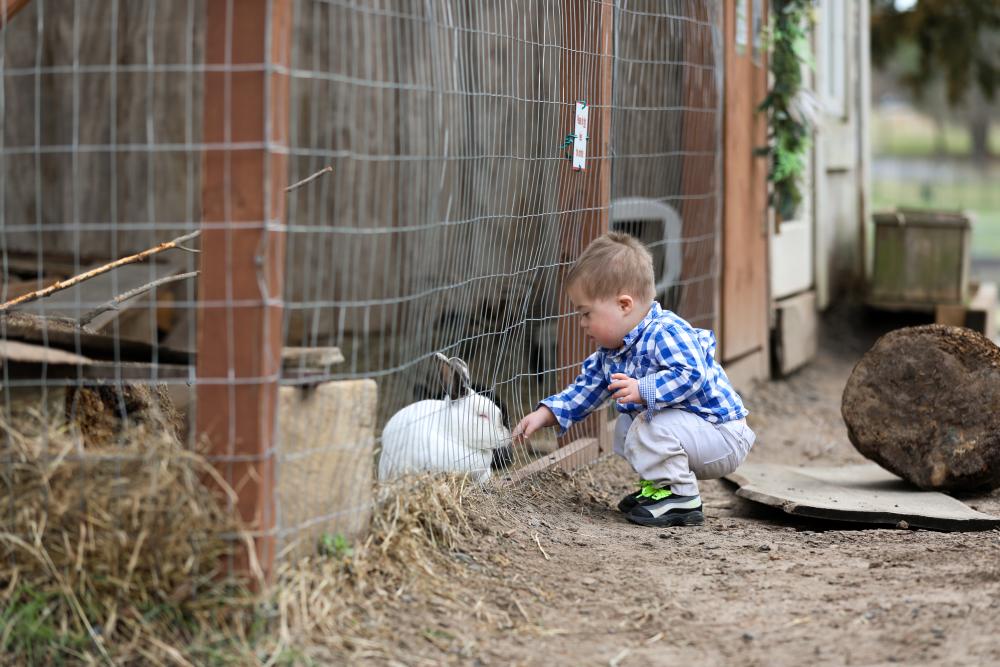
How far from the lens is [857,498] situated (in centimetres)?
450

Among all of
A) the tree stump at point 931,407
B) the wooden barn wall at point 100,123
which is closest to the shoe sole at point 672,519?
the tree stump at point 931,407

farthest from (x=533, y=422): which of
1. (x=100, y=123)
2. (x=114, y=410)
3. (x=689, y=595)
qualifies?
(x=100, y=123)

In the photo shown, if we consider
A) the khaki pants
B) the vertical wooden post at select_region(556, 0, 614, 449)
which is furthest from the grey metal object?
the khaki pants

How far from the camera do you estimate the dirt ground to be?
111 inches

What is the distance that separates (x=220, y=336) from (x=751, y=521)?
2380 millimetres

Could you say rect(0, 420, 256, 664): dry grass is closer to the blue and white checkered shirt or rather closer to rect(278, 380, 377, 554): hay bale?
rect(278, 380, 377, 554): hay bale

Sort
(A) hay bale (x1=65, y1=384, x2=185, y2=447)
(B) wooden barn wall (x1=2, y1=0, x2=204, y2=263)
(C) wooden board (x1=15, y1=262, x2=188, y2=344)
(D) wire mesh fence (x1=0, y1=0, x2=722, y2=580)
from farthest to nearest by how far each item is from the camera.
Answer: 1. (B) wooden barn wall (x1=2, y1=0, x2=204, y2=263)
2. (C) wooden board (x1=15, y1=262, x2=188, y2=344)
3. (A) hay bale (x1=65, y1=384, x2=185, y2=447)
4. (D) wire mesh fence (x1=0, y1=0, x2=722, y2=580)

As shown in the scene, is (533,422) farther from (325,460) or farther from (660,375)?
(325,460)

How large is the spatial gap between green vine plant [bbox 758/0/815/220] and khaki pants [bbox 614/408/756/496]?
3.43 m

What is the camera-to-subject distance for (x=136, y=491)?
2635mm

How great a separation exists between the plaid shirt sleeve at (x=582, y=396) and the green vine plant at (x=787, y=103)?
11.2 ft

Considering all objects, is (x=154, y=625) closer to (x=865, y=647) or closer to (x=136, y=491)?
(x=136, y=491)

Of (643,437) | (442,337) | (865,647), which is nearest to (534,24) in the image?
(442,337)

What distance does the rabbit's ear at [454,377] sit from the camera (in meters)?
3.87
